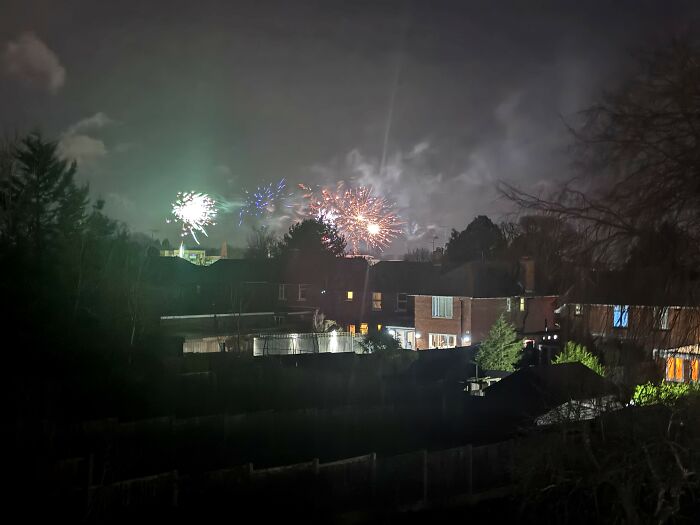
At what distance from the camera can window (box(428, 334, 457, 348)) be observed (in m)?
41.0

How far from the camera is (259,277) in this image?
53.6 metres

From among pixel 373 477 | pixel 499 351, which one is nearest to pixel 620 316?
pixel 373 477

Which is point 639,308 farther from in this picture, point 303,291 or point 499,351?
point 303,291

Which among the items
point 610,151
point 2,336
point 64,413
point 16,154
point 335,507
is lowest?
point 335,507

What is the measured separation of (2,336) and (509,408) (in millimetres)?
13441

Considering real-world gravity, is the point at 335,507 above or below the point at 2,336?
below

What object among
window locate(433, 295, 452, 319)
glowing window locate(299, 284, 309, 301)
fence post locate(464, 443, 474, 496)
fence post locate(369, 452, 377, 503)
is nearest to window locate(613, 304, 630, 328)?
fence post locate(369, 452, 377, 503)

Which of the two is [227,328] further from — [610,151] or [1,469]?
[610,151]

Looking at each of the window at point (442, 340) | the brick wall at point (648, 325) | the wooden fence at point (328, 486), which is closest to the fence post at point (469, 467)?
the wooden fence at point (328, 486)

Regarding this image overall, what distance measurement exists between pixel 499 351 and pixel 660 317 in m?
20.2

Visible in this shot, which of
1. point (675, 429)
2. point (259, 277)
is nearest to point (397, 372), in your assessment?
point (675, 429)

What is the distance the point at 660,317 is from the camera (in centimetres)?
1043

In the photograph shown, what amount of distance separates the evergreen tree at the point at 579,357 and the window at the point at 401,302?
2485cm

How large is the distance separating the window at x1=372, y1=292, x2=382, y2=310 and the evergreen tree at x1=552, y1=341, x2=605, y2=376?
26.0 meters
